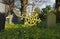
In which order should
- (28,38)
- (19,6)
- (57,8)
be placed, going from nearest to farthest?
(28,38)
(19,6)
(57,8)

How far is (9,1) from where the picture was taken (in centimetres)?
1158

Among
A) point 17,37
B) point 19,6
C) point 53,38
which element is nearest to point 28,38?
point 17,37

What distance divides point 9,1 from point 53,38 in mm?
5231

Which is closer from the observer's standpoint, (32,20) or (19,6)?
(32,20)

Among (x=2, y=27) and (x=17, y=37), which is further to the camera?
(x=2, y=27)

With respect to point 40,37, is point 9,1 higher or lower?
higher

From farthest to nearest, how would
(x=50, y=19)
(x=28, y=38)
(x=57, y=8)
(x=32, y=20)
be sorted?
(x=57, y=8)
(x=50, y=19)
(x=28, y=38)
(x=32, y=20)

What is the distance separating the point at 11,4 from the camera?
1158 cm

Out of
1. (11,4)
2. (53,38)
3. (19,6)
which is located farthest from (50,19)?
(53,38)

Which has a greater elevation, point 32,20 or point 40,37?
point 32,20

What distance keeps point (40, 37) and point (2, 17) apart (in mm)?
2120

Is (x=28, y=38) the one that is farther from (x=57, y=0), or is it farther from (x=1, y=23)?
(x=57, y=0)

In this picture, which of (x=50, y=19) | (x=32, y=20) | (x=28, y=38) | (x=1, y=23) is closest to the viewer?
(x=32, y=20)

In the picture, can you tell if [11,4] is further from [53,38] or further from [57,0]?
[57,0]
